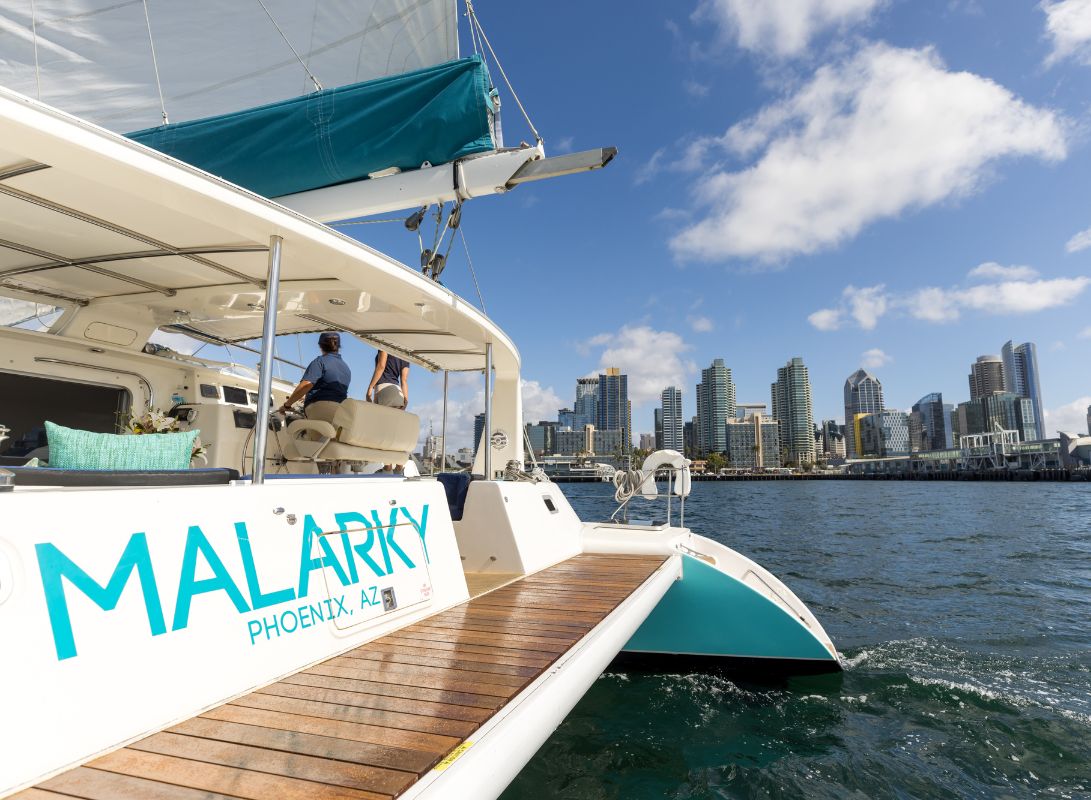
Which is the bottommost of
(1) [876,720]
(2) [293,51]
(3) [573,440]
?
(1) [876,720]

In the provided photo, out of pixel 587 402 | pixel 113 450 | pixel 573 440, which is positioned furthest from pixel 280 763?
pixel 587 402

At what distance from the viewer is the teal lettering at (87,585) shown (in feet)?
5.67

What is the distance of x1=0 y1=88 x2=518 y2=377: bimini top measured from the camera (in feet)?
7.64

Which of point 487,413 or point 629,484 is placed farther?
point 629,484

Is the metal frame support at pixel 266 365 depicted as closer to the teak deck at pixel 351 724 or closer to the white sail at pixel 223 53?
the teak deck at pixel 351 724

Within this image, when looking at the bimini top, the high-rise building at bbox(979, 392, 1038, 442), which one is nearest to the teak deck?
the bimini top

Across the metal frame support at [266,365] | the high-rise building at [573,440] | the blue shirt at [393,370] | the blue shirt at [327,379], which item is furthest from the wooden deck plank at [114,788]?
the high-rise building at [573,440]

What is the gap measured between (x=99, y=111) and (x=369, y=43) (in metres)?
2.42

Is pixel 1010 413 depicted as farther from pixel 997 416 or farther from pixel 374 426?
pixel 374 426

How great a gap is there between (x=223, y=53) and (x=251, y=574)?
5.04 metres

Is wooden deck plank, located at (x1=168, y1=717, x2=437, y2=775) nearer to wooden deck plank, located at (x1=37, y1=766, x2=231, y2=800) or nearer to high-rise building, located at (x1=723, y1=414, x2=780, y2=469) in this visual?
wooden deck plank, located at (x1=37, y1=766, x2=231, y2=800)

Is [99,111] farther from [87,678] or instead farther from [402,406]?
[87,678]

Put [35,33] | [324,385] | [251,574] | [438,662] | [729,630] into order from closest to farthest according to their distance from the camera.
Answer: [251,574]
[438,662]
[35,33]
[324,385]
[729,630]

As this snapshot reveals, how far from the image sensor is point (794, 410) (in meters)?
154
